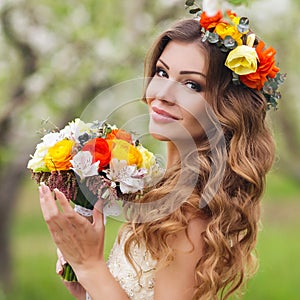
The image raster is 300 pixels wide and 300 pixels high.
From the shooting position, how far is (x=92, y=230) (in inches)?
99.0

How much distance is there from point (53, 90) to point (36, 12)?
0.87 m

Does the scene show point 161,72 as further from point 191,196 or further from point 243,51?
point 191,196

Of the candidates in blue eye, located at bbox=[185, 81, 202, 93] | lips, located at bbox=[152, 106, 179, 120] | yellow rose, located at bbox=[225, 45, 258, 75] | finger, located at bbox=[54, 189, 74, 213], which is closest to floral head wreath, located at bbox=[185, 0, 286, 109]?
yellow rose, located at bbox=[225, 45, 258, 75]

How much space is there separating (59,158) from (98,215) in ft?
0.77

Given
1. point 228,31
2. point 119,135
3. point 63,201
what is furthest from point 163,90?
point 63,201

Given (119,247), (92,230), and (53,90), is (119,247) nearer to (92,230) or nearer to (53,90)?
(92,230)

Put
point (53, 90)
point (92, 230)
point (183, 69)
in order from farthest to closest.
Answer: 1. point (53, 90)
2. point (183, 69)
3. point (92, 230)

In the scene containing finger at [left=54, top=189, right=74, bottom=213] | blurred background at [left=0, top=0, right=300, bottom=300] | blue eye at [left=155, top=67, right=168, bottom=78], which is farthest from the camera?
blurred background at [left=0, top=0, right=300, bottom=300]

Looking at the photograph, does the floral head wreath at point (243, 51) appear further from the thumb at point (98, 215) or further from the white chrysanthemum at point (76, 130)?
the thumb at point (98, 215)

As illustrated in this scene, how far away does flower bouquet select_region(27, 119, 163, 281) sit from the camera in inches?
100

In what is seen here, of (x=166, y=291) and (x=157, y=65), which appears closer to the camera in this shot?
(x=166, y=291)

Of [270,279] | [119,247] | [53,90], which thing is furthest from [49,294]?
[119,247]

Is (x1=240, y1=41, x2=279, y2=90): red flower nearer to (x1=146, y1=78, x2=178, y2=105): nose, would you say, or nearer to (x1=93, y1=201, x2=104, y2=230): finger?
(x1=146, y1=78, x2=178, y2=105): nose

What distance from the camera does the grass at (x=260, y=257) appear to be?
9836 millimetres
